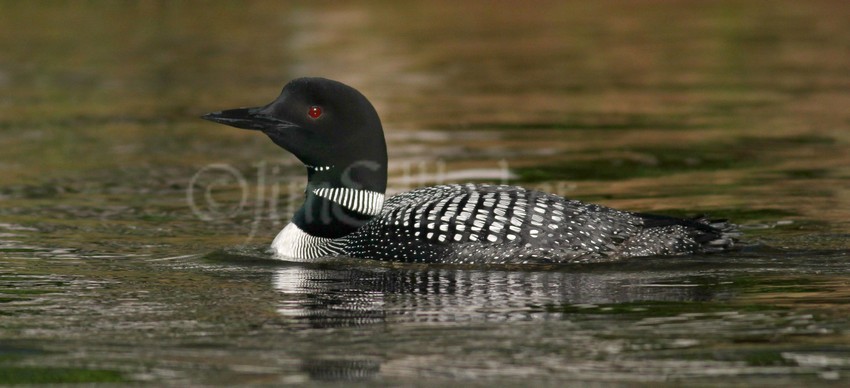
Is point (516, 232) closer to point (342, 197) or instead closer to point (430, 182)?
point (342, 197)

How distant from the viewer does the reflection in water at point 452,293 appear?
6.09 m

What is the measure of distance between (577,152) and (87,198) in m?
3.88

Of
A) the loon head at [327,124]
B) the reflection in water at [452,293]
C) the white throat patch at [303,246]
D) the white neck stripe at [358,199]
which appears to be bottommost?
the reflection in water at [452,293]

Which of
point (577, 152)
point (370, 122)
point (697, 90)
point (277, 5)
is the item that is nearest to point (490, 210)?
point (370, 122)

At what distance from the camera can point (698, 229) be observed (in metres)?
7.41

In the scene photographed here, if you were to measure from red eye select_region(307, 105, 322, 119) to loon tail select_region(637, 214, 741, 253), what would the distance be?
1.67 m

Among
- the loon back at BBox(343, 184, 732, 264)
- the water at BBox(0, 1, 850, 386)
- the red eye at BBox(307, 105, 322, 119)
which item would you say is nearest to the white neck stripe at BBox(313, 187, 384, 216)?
the loon back at BBox(343, 184, 732, 264)

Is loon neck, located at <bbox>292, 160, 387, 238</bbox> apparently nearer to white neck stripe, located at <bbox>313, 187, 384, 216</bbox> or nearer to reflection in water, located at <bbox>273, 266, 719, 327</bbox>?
white neck stripe, located at <bbox>313, 187, 384, 216</bbox>

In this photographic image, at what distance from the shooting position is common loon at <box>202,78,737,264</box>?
7.21 m

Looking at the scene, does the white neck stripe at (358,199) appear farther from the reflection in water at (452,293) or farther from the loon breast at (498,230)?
the reflection in water at (452,293)

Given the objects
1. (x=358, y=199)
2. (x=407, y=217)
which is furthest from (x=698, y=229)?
(x=358, y=199)

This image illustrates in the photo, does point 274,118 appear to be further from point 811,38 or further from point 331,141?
point 811,38

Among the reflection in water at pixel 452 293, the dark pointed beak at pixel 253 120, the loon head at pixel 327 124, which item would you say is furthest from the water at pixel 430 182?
the dark pointed beak at pixel 253 120

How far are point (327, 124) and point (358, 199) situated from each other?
1.40 feet
